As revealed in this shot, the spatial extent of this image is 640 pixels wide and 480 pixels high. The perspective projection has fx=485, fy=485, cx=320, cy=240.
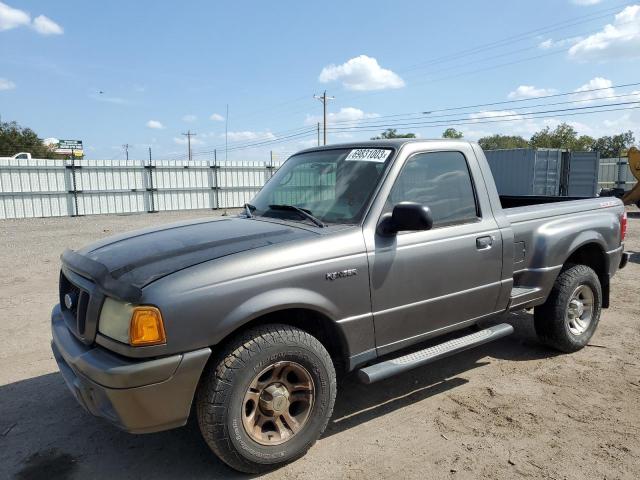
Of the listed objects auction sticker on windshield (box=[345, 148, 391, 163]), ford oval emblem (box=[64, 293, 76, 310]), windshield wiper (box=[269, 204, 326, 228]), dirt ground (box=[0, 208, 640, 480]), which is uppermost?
auction sticker on windshield (box=[345, 148, 391, 163])

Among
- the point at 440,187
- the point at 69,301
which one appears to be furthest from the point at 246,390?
the point at 440,187

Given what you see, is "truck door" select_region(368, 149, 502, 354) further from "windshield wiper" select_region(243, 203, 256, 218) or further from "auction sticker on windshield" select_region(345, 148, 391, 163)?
"windshield wiper" select_region(243, 203, 256, 218)

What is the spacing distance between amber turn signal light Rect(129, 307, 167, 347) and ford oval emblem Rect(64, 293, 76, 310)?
0.89 m


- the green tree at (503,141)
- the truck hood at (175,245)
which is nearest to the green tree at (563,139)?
the green tree at (503,141)

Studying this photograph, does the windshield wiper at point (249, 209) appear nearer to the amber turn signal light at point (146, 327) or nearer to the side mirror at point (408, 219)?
the side mirror at point (408, 219)

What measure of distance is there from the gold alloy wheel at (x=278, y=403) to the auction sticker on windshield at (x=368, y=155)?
1.58 metres

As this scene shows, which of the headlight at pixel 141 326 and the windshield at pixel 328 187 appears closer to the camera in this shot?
the headlight at pixel 141 326

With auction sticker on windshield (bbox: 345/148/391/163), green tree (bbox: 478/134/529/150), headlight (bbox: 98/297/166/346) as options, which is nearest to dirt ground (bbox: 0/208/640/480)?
headlight (bbox: 98/297/166/346)

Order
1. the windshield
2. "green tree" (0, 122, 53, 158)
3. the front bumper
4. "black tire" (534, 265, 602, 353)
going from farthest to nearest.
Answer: "green tree" (0, 122, 53, 158), "black tire" (534, 265, 602, 353), the windshield, the front bumper

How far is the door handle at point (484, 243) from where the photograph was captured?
3.70 meters

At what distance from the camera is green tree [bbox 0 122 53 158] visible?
2296 inches

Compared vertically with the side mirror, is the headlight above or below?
below

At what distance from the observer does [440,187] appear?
3734 mm

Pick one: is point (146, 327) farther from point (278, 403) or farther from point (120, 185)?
point (120, 185)
